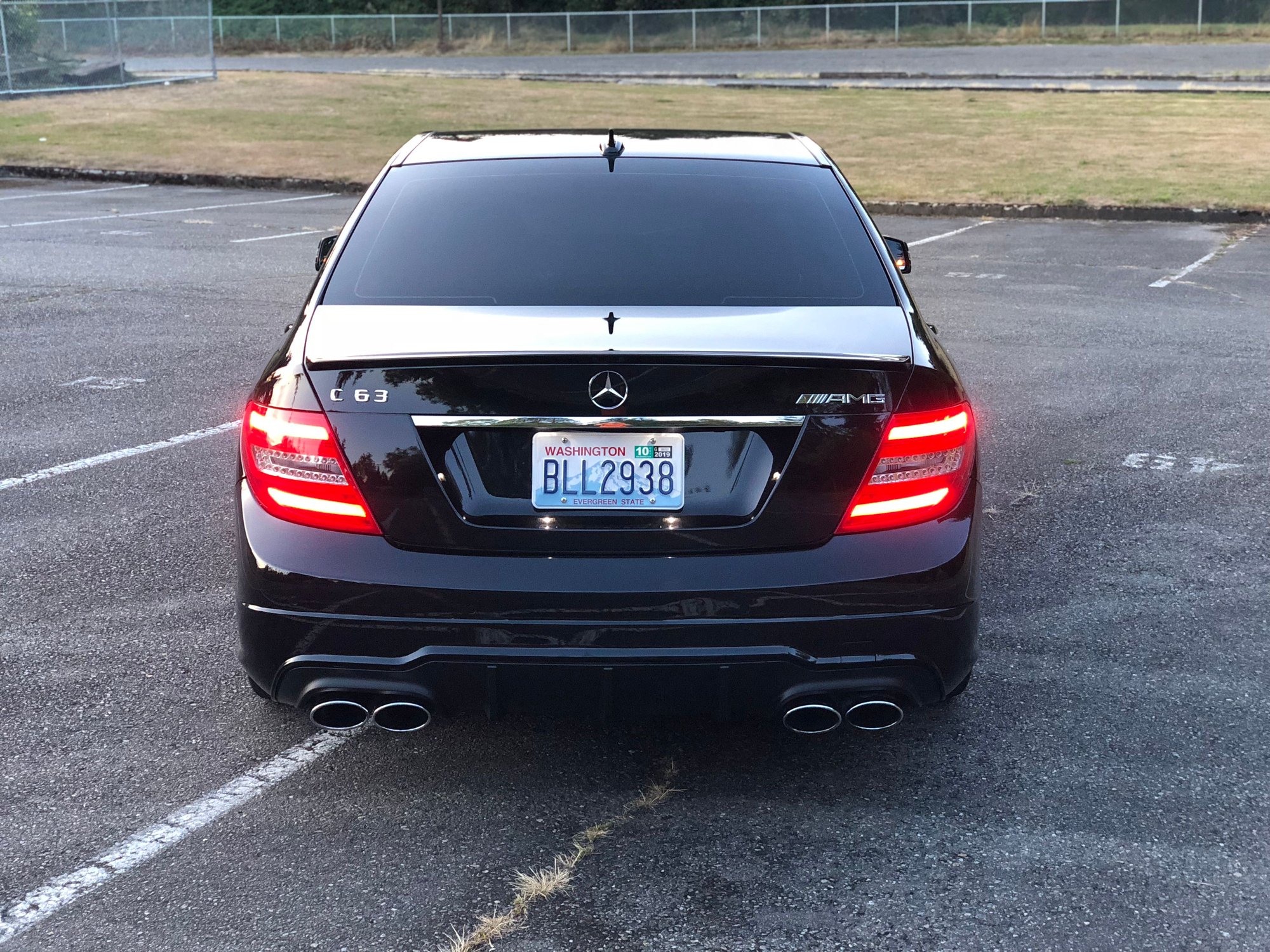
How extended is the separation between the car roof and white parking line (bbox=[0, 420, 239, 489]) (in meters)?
2.58

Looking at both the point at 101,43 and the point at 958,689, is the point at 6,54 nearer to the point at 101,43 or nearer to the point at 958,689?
the point at 101,43

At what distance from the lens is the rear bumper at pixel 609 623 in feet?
9.86

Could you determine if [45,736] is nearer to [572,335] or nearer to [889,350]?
[572,335]

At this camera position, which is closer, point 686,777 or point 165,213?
point 686,777

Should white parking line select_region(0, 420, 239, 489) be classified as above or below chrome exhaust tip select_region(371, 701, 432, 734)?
below

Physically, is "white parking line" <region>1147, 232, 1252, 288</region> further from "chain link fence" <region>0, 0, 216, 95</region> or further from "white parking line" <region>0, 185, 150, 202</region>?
"chain link fence" <region>0, 0, 216, 95</region>

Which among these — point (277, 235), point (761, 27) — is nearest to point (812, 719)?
point (277, 235)

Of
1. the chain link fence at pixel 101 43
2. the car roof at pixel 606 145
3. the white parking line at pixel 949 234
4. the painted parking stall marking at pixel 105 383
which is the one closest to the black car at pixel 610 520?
the car roof at pixel 606 145

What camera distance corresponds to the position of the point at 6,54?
1144 inches

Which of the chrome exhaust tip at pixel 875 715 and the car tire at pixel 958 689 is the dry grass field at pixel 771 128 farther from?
the chrome exhaust tip at pixel 875 715

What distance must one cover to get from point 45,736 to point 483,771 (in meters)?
1.22

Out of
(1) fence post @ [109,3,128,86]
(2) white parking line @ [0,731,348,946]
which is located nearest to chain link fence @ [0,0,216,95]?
(1) fence post @ [109,3,128,86]

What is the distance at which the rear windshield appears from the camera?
352 cm

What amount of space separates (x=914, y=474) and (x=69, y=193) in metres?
18.6
